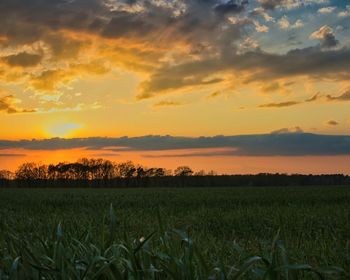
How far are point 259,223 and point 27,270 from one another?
35.9ft

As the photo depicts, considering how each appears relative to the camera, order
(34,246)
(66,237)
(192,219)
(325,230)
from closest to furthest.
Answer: (34,246) < (66,237) < (325,230) < (192,219)

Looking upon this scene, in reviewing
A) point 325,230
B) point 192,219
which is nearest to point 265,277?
point 325,230

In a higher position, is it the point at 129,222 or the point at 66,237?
the point at 66,237

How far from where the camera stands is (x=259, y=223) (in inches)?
543

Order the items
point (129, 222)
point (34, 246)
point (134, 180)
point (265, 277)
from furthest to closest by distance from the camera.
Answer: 1. point (134, 180)
2. point (129, 222)
3. point (34, 246)
4. point (265, 277)

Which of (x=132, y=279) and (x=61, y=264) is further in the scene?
(x=61, y=264)

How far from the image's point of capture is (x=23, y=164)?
149125mm

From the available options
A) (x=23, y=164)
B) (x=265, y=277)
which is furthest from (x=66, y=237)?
(x=23, y=164)

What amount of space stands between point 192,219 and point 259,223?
7.18ft

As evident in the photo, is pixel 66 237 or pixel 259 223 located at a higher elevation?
pixel 66 237

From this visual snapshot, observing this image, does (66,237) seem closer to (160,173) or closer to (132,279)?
(132,279)

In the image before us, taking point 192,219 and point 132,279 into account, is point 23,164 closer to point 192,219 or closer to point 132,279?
point 192,219

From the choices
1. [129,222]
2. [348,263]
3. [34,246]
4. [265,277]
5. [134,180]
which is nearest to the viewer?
[265,277]

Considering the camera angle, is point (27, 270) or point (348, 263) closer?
point (27, 270)
